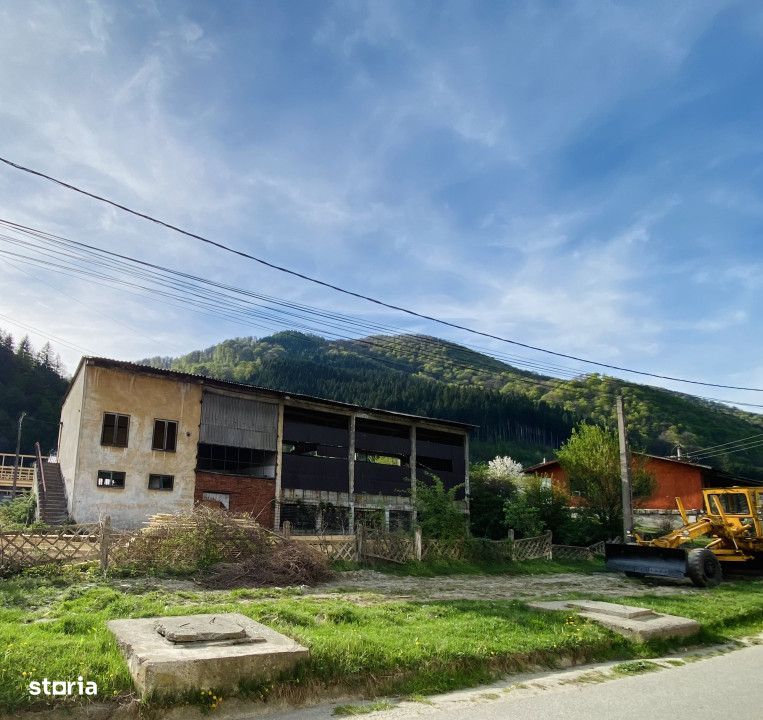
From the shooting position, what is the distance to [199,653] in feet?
20.1

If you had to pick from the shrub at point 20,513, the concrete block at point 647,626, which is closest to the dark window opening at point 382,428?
the shrub at point 20,513

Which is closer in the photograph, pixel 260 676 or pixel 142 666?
pixel 142 666

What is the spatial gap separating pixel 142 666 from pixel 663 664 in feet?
22.9

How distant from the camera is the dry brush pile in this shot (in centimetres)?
1477

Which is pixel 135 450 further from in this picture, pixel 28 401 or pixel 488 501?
pixel 28 401

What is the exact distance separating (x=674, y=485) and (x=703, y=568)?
3000 cm

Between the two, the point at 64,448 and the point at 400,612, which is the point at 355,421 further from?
the point at 400,612

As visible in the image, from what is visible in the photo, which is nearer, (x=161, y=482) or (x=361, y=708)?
(x=361, y=708)

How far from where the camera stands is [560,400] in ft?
151

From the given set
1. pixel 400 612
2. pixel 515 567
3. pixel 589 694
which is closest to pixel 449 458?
pixel 515 567

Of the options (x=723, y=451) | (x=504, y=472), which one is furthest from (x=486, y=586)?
(x=723, y=451)

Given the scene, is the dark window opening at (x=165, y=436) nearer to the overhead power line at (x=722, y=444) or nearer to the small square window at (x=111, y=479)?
the small square window at (x=111, y=479)

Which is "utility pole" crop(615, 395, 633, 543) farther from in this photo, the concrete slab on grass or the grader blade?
the concrete slab on grass

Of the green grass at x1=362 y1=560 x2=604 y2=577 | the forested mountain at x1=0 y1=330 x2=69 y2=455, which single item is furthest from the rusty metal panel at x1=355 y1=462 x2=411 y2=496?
the forested mountain at x1=0 y1=330 x2=69 y2=455
